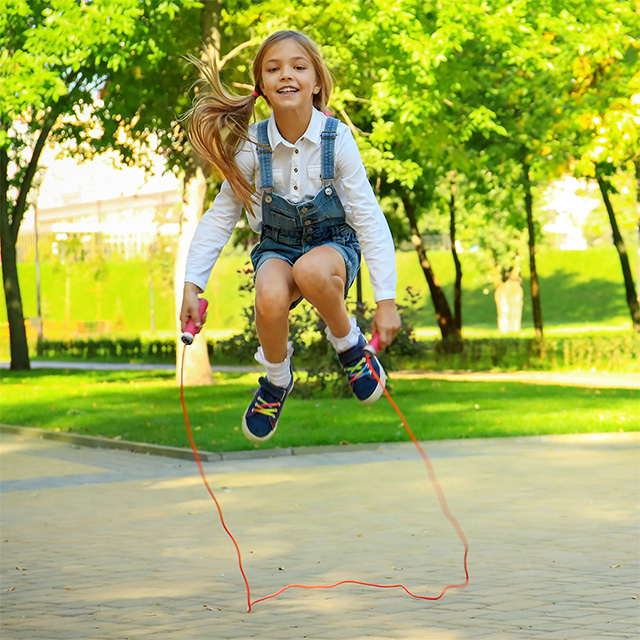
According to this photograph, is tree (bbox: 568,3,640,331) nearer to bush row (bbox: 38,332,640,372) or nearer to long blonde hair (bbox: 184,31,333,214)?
bush row (bbox: 38,332,640,372)

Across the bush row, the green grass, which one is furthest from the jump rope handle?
the green grass

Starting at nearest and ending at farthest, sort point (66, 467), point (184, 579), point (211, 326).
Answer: point (184, 579) < point (66, 467) < point (211, 326)

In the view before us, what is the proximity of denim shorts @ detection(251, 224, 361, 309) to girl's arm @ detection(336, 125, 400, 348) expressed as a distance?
15cm

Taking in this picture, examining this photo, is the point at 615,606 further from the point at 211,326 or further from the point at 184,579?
the point at 211,326

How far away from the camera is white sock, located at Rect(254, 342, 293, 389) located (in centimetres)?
488

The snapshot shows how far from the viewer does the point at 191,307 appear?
452 cm

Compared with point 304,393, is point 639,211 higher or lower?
higher

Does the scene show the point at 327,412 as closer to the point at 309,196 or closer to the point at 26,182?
the point at 309,196

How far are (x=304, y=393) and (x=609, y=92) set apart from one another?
10179 mm

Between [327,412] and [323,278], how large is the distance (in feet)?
44.4

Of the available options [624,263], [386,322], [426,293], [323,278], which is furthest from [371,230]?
[426,293]

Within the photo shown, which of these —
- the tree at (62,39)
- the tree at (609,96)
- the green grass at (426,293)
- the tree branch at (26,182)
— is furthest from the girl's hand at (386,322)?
the green grass at (426,293)

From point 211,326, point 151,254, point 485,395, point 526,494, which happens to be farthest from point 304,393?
point 211,326

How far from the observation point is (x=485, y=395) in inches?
821
